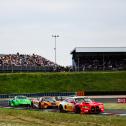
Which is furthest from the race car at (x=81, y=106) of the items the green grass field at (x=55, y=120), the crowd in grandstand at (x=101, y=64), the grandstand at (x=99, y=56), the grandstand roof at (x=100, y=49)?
the grandstand roof at (x=100, y=49)

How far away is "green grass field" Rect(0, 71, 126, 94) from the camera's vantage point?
65125mm

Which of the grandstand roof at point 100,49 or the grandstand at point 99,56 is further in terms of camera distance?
the grandstand roof at point 100,49

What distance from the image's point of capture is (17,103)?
3819cm

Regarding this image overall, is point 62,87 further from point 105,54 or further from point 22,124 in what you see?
point 22,124

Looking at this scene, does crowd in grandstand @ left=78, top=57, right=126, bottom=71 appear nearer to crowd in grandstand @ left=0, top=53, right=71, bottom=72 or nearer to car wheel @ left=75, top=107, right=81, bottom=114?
crowd in grandstand @ left=0, top=53, right=71, bottom=72

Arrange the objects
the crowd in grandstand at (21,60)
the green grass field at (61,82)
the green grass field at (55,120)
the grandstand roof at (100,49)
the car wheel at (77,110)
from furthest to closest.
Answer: the grandstand roof at (100,49)
the crowd in grandstand at (21,60)
the green grass field at (61,82)
the car wheel at (77,110)
the green grass field at (55,120)

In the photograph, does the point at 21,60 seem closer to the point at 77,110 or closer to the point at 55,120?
the point at 77,110

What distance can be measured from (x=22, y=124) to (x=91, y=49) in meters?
62.5

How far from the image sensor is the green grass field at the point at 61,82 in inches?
2564

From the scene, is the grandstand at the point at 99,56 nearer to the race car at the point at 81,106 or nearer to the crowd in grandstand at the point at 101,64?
the crowd in grandstand at the point at 101,64

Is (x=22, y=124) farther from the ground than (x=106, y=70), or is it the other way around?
(x=106, y=70)

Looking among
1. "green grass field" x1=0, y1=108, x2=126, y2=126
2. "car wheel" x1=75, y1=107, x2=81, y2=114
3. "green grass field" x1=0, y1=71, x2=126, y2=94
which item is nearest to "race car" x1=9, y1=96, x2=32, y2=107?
"car wheel" x1=75, y1=107, x2=81, y2=114

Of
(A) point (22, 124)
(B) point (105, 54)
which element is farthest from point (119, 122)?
(B) point (105, 54)

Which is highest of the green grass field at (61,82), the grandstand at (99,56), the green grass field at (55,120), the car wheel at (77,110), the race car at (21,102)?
the grandstand at (99,56)
